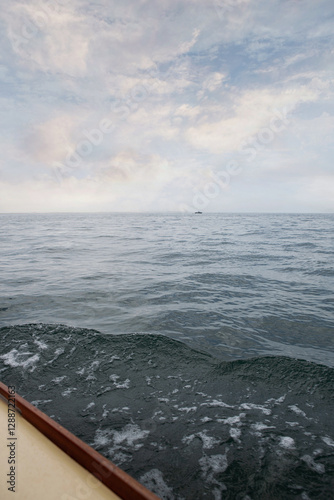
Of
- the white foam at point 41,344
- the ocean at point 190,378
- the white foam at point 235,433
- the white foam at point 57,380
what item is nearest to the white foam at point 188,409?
the ocean at point 190,378

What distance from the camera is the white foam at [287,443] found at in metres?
3.11

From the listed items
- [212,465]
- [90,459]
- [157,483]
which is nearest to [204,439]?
[212,465]

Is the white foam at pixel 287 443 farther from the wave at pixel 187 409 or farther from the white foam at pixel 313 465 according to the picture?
the white foam at pixel 313 465

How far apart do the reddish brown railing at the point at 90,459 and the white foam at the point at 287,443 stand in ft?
7.65

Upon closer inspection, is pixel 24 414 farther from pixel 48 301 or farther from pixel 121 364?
pixel 48 301

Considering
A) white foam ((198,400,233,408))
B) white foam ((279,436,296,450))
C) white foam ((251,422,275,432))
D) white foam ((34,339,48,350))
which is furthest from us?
white foam ((34,339,48,350))

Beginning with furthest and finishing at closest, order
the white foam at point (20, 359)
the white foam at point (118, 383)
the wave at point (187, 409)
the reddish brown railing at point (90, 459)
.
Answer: the white foam at point (20, 359)
the white foam at point (118, 383)
the wave at point (187, 409)
the reddish brown railing at point (90, 459)

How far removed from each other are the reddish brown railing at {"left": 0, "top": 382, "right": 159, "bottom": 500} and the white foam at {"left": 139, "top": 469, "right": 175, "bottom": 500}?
1.19 m

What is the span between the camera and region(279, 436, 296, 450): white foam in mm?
3111

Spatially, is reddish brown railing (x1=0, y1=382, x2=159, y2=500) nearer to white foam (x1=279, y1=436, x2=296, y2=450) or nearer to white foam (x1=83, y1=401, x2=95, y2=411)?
white foam (x1=83, y1=401, x2=95, y2=411)

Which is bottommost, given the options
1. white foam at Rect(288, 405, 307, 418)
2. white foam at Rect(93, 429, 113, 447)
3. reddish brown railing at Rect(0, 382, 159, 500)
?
white foam at Rect(288, 405, 307, 418)

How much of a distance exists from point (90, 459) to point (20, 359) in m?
3.67

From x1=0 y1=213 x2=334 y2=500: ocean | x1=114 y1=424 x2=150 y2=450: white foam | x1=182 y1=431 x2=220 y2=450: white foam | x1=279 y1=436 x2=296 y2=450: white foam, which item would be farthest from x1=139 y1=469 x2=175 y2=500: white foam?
x1=279 y1=436 x2=296 y2=450: white foam

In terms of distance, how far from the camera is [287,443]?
10.4ft
